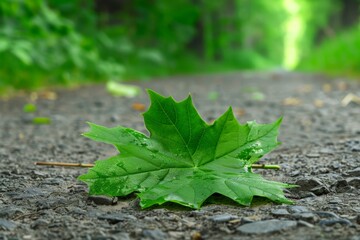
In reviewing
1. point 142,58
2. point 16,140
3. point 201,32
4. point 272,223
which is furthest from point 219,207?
point 201,32

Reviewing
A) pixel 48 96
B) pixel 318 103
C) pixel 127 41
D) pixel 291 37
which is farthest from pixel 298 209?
pixel 291 37

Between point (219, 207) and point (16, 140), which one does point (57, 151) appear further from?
point (219, 207)

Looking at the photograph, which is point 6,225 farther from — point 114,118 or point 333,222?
point 114,118

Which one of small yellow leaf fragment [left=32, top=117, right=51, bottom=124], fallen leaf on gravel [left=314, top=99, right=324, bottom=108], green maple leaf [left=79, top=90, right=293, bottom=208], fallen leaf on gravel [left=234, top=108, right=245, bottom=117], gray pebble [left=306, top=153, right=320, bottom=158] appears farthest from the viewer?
fallen leaf on gravel [left=314, top=99, right=324, bottom=108]

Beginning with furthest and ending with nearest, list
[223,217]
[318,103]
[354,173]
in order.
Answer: [318,103] < [354,173] < [223,217]

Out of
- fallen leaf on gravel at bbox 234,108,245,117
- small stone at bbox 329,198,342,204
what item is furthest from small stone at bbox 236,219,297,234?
fallen leaf on gravel at bbox 234,108,245,117

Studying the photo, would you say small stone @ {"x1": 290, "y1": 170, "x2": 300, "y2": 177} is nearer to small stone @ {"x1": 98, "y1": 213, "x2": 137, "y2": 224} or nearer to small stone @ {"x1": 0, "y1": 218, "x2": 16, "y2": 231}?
small stone @ {"x1": 98, "y1": 213, "x2": 137, "y2": 224}

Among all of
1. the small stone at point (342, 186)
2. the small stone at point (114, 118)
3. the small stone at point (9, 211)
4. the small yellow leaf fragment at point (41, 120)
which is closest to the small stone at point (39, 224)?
the small stone at point (9, 211)
